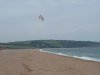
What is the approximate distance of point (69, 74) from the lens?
44.2ft

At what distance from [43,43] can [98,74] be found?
154238 millimetres

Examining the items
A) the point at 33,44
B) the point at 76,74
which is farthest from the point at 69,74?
the point at 33,44

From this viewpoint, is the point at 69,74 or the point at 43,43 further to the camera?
the point at 43,43

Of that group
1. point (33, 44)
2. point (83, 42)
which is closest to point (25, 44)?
point (33, 44)

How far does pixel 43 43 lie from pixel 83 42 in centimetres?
2196

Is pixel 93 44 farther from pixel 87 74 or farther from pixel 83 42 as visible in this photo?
pixel 87 74

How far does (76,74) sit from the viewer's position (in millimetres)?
13344

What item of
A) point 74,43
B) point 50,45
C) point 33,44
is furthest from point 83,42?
point 33,44

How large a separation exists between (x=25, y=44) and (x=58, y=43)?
19057mm

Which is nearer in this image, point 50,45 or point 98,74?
point 98,74

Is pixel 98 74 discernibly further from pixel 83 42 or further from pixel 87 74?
pixel 83 42

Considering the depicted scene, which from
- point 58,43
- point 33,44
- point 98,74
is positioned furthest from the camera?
point 58,43

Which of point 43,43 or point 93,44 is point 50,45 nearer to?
point 43,43

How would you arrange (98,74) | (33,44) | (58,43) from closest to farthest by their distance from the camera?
(98,74)
(33,44)
(58,43)
